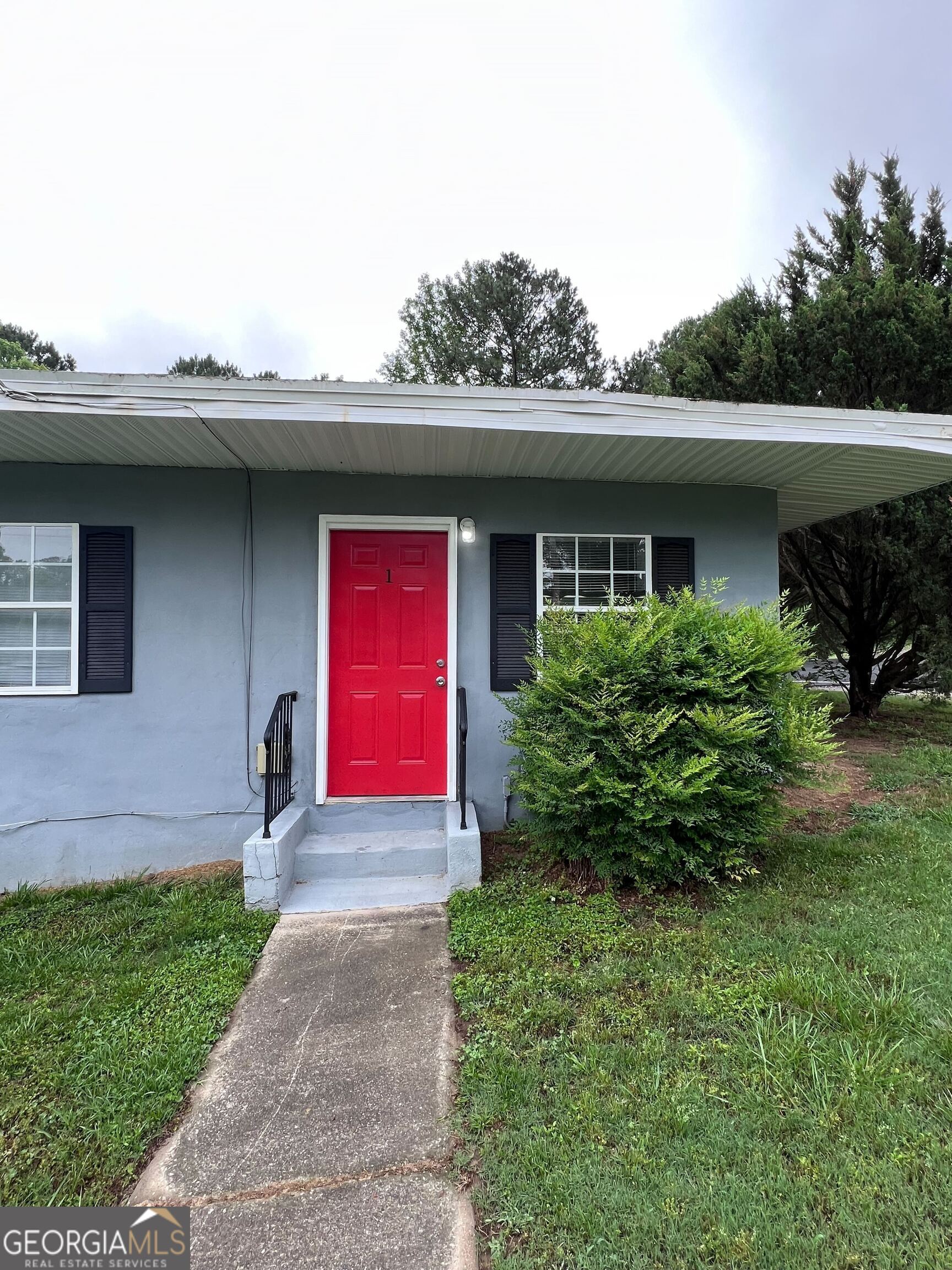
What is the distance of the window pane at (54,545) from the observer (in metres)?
3.79

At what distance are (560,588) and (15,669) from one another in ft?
12.1

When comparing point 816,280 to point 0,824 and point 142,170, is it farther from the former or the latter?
point 142,170

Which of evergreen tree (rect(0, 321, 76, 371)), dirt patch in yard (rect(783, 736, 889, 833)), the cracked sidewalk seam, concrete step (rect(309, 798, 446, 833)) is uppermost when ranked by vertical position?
evergreen tree (rect(0, 321, 76, 371))

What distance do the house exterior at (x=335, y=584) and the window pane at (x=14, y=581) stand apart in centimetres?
2

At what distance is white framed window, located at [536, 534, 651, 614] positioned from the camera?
417 cm

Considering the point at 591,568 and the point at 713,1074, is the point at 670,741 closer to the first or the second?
the point at 713,1074

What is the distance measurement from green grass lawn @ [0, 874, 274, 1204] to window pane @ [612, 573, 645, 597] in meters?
3.12

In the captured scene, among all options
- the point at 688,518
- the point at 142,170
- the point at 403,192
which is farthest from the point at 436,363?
the point at 688,518

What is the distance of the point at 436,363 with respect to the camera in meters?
16.8

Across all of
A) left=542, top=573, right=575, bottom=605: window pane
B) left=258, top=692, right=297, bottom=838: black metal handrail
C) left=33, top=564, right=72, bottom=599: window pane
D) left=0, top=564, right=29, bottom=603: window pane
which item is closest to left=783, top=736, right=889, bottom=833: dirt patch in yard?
left=542, top=573, right=575, bottom=605: window pane

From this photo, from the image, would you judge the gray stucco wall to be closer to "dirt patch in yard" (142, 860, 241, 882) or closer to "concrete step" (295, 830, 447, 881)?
"dirt patch in yard" (142, 860, 241, 882)

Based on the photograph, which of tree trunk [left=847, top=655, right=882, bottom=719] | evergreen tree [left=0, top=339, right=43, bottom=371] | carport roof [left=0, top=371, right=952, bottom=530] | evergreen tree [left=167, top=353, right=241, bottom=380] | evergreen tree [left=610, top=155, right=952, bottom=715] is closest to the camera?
carport roof [left=0, top=371, right=952, bottom=530]

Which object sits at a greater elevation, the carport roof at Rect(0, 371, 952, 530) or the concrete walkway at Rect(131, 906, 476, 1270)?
the carport roof at Rect(0, 371, 952, 530)

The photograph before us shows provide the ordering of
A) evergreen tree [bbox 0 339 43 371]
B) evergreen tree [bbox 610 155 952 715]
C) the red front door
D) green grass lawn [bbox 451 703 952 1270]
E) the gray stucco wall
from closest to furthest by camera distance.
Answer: green grass lawn [bbox 451 703 952 1270]
the gray stucco wall
the red front door
evergreen tree [bbox 610 155 952 715]
evergreen tree [bbox 0 339 43 371]
